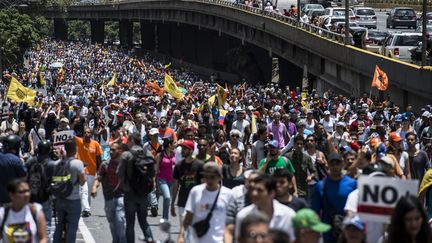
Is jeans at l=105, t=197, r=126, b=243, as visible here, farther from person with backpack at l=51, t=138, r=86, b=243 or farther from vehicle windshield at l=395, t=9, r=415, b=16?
vehicle windshield at l=395, t=9, r=415, b=16

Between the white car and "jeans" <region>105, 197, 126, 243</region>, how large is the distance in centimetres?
2784

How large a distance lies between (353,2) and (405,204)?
82.7 meters

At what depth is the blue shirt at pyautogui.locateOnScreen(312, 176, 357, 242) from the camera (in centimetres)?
1109

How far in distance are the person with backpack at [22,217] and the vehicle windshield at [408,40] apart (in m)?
32.7

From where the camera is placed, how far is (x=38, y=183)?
13297 millimetres

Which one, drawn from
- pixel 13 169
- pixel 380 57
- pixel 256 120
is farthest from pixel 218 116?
pixel 13 169

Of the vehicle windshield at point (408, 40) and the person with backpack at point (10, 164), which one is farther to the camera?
the vehicle windshield at point (408, 40)

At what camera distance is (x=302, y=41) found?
173ft

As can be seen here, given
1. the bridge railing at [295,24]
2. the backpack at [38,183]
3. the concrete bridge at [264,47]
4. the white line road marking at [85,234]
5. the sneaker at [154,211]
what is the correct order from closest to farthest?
1. the backpack at [38,183]
2. the white line road marking at [85,234]
3. the sneaker at [154,211]
4. the concrete bridge at [264,47]
5. the bridge railing at [295,24]

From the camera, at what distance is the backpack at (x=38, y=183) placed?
43.3 ft

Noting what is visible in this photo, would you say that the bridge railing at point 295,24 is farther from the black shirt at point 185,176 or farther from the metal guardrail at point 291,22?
the black shirt at point 185,176

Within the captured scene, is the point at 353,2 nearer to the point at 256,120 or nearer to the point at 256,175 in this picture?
the point at 256,120

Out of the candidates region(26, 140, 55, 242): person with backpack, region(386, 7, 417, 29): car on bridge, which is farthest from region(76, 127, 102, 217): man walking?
region(386, 7, 417, 29): car on bridge

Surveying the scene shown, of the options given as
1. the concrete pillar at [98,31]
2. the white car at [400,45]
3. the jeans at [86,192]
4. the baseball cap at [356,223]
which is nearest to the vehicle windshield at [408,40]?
the white car at [400,45]
